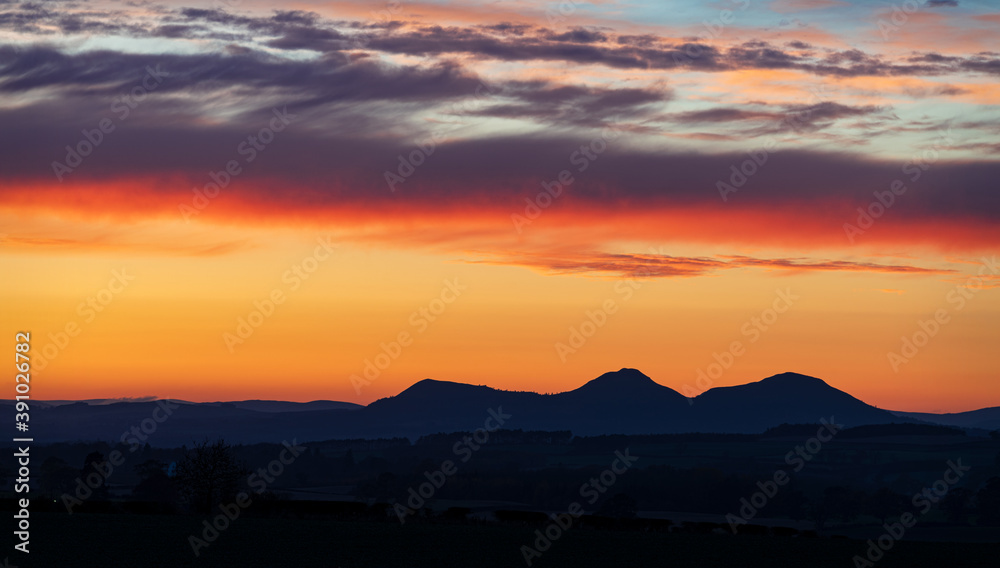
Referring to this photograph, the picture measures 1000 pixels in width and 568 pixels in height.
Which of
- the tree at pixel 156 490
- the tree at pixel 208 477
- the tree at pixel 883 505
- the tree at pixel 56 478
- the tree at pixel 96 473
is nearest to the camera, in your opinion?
the tree at pixel 208 477

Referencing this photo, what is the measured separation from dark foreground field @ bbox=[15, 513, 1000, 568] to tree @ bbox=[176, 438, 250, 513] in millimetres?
10950

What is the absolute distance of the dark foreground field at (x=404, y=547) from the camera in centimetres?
5397

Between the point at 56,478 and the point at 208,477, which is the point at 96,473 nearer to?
the point at 56,478

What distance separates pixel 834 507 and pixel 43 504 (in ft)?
503

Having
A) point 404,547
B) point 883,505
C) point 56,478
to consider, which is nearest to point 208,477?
point 404,547

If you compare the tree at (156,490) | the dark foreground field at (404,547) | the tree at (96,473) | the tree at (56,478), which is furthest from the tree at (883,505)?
the tree at (56,478)

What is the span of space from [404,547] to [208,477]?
3047cm

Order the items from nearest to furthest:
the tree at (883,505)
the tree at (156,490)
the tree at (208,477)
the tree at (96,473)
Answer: the tree at (208,477), the tree at (156,490), the tree at (96,473), the tree at (883,505)

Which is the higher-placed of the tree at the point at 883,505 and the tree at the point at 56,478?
the tree at the point at 56,478

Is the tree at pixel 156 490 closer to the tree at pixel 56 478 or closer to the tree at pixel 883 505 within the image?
the tree at pixel 56 478

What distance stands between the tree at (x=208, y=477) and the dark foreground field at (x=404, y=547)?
10950mm

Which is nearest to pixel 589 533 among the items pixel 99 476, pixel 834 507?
pixel 99 476

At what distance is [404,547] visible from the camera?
198 ft

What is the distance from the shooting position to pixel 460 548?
6041 cm
